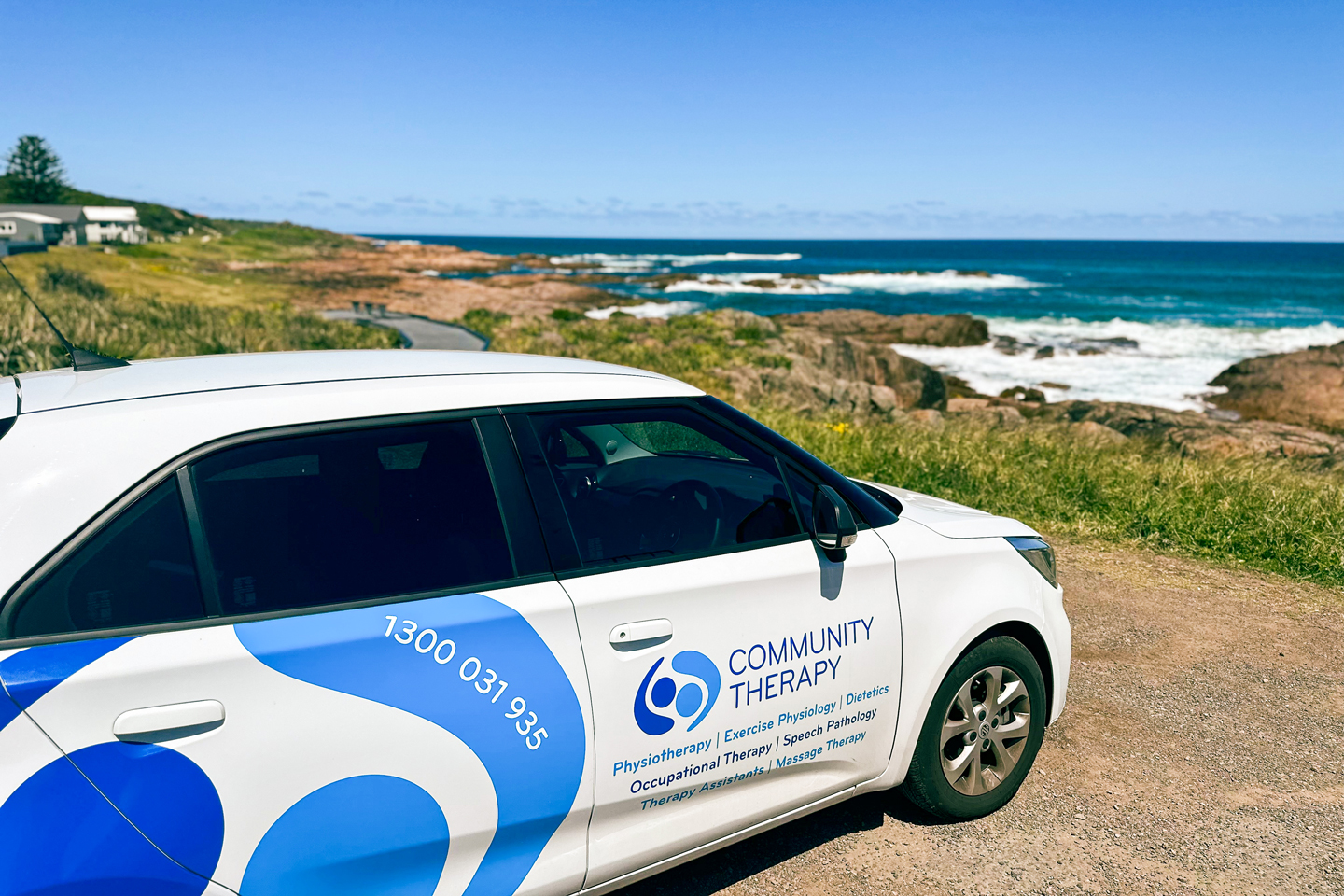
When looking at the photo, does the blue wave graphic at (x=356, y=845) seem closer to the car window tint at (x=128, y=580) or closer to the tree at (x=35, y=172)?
the car window tint at (x=128, y=580)

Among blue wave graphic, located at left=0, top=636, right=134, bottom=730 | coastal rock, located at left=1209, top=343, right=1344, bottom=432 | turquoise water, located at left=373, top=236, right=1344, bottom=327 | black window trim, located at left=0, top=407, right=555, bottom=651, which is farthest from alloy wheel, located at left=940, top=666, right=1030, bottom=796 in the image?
turquoise water, located at left=373, top=236, right=1344, bottom=327

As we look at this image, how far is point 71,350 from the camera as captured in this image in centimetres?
262

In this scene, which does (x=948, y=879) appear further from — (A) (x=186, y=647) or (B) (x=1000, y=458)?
(B) (x=1000, y=458)

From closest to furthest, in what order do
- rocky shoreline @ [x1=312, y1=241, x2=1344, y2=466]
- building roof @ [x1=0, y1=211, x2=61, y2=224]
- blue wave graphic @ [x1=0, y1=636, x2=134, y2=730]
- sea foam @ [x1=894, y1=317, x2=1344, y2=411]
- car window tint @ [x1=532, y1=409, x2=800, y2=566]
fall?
blue wave graphic @ [x1=0, y1=636, x2=134, y2=730]
car window tint @ [x1=532, y1=409, x2=800, y2=566]
rocky shoreline @ [x1=312, y1=241, x2=1344, y2=466]
sea foam @ [x1=894, y1=317, x2=1344, y2=411]
building roof @ [x1=0, y1=211, x2=61, y2=224]

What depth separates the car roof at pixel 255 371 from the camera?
7.63ft

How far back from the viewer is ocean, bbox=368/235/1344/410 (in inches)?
1236

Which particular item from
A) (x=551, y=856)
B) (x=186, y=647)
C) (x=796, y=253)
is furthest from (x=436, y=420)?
(x=796, y=253)

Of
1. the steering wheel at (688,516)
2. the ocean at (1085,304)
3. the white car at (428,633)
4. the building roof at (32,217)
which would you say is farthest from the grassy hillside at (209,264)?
the white car at (428,633)

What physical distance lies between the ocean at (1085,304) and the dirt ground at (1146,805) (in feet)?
69.8

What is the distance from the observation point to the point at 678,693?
2705 millimetres

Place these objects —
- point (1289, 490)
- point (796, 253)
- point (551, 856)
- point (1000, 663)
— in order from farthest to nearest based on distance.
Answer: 1. point (796, 253)
2. point (1289, 490)
3. point (1000, 663)
4. point (551, 856)

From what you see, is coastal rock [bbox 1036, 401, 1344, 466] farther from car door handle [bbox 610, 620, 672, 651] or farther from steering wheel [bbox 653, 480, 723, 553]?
car door handle [bbox 610, 620, 672, 651]

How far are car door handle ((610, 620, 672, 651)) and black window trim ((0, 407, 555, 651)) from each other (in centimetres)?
24

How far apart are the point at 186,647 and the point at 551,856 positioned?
106cm
